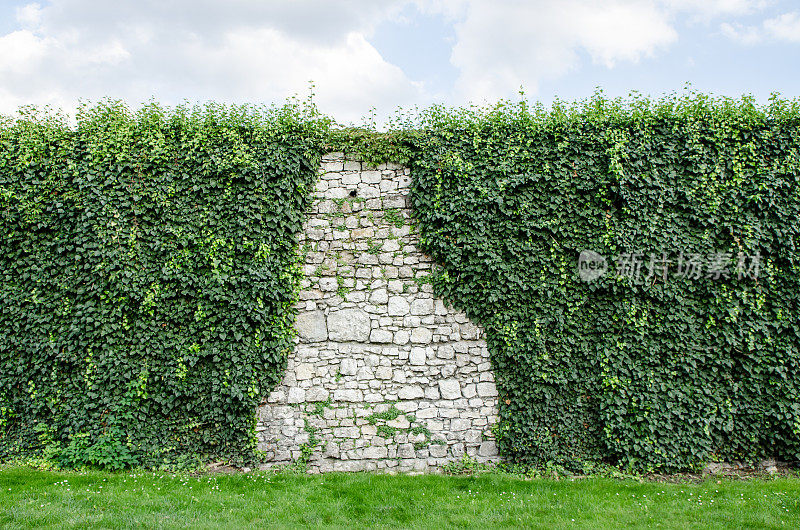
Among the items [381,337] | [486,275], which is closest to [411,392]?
[381,337]

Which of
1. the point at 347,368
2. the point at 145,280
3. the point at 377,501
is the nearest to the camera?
the point at 377,501

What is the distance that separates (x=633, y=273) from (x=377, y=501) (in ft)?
13.1

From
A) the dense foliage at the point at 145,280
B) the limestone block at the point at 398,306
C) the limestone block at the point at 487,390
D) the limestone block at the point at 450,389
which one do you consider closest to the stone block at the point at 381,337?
the limestone block at the point at 398,306

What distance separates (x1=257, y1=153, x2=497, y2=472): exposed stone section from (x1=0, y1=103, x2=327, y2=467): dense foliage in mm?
294

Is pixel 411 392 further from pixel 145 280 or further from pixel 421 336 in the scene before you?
pixel 145 280

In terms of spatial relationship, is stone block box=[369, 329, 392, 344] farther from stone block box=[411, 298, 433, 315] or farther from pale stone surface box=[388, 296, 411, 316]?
stone block box=[411, 298, 433, 315]

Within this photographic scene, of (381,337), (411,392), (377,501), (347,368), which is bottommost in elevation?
(377,501)

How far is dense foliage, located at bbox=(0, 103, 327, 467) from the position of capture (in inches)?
226

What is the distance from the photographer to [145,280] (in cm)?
582

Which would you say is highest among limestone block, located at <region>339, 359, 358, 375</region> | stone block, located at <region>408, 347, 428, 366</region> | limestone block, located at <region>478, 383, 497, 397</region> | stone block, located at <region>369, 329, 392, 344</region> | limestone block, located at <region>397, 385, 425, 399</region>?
stone block, located at <region>369, 329, 392, 344</region>

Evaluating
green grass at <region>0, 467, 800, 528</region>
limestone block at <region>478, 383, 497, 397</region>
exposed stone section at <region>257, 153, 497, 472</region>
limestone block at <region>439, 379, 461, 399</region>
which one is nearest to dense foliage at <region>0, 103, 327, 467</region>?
exposed stone section at <region>257, 153, 497, 472</region>

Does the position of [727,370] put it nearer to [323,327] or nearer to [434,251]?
[434,251]

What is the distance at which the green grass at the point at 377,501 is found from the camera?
4.34 m

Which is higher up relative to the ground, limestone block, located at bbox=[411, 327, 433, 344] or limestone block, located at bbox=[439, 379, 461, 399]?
limestone block, located at bbox=[411, 327, 433, 344]
